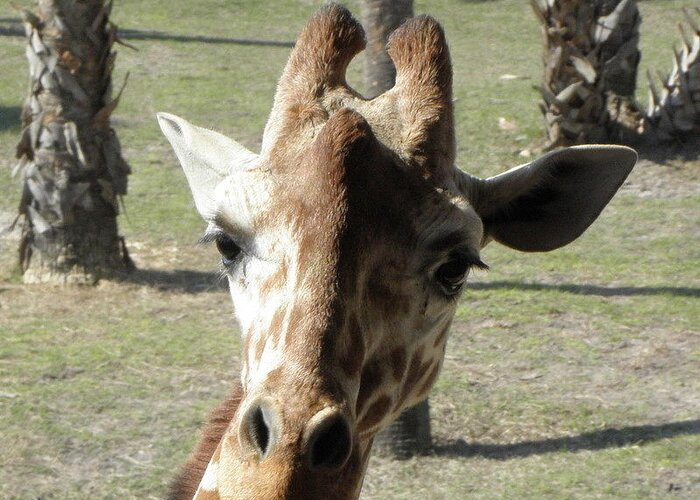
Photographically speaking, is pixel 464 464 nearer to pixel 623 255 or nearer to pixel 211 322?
pixel 211 322

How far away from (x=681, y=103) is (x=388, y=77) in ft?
21.2

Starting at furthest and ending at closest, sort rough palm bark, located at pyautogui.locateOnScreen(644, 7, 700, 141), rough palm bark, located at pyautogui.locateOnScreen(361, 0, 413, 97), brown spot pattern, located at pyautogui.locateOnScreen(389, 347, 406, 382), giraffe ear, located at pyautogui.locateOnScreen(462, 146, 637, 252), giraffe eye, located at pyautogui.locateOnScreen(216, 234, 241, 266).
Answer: rough palm bark, located at pyautogui.locateOnScreen(644, 7, 700, 141) < rough palm bark, located at pyautogui.locateOnScreen(361, 0, 413, 97) < giraffe ear, located at pyautogui.locateOnScreen(462, 146, 637, 252) < giraffe eye, located at pyautogui.locateOnScreen(216, 234, 241, 266) < brown spot pattern, located at pyautogui.locateOnScreen(389, 347, 406, 382)

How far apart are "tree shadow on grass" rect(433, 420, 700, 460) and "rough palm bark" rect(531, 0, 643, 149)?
5.36 m

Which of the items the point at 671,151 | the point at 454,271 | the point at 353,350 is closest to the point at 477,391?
the point at 454,271

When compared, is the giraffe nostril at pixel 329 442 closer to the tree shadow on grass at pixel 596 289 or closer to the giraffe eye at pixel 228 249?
the giraffe eye at pixel 228 249

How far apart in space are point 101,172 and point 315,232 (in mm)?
5921

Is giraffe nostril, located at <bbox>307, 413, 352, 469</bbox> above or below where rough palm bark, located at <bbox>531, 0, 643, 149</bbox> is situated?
above

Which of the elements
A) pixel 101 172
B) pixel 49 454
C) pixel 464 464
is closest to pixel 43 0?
pixel 101 172

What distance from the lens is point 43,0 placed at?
331 inches

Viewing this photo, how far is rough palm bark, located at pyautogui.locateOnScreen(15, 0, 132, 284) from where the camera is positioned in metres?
8.38

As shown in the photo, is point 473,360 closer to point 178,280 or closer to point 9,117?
point 178,280

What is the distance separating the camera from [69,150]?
8.45 m

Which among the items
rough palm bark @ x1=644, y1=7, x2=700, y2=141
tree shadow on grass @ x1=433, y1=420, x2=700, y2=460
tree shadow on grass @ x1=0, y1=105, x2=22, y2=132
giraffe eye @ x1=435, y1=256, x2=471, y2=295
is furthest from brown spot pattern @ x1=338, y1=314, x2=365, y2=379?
tree shadow on grass @ x1=0, y1=105, x2=22, y2=132

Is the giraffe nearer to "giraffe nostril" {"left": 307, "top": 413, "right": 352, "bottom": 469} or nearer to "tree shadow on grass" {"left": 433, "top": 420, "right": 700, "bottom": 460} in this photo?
"giraffe nostril" {"left": 307, "top": 413, "right": 352, "bottom": 469}
